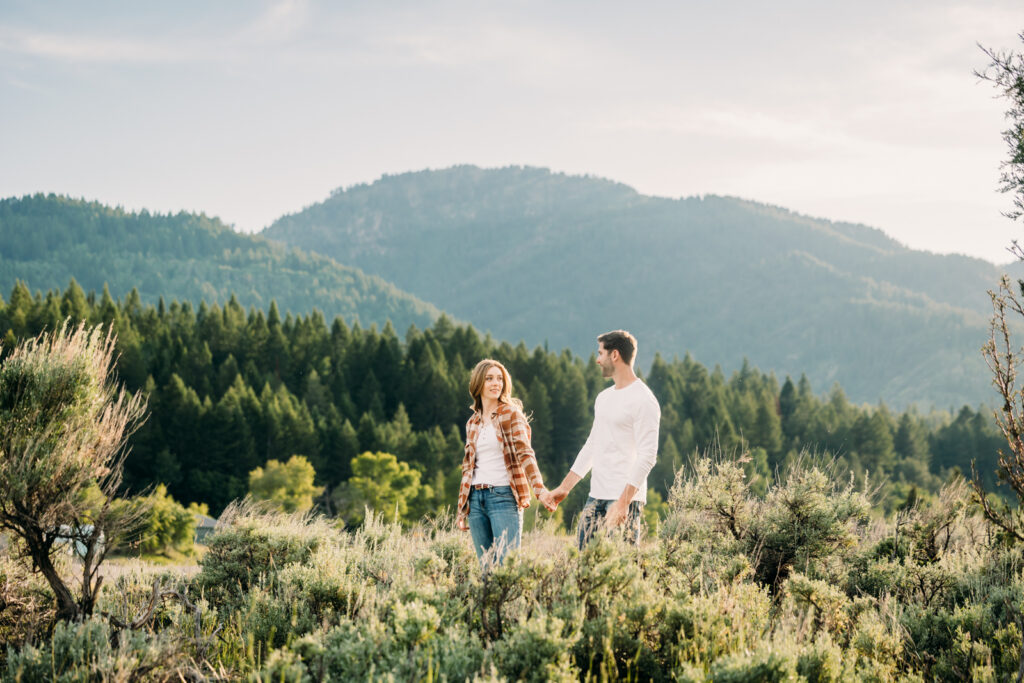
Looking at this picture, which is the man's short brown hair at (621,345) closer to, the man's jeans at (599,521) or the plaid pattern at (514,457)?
the plaid pattern at (514,457)

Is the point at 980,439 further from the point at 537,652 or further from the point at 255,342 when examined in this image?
the point at 537,652

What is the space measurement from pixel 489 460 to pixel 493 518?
41 cm

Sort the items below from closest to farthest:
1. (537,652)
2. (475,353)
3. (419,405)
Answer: (537,652) < (419,405) < (475,353)

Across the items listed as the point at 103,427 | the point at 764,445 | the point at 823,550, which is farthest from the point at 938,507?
the point at 764,445

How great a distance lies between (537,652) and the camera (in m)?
4.01

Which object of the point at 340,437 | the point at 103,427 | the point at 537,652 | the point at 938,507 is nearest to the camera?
the point at 537,652

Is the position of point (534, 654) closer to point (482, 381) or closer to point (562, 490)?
point (562, 490)

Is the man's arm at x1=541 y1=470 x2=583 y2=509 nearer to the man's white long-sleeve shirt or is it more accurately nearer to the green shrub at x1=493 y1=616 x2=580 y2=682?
the man's white long-sleeve shirt

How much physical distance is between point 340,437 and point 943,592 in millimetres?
59327

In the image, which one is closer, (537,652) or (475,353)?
(537,652)

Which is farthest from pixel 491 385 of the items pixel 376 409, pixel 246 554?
Answer: pixel 376 409

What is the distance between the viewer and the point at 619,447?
5.84m

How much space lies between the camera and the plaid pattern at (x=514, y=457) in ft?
19.0

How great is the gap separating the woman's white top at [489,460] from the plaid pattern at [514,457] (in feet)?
0.10
